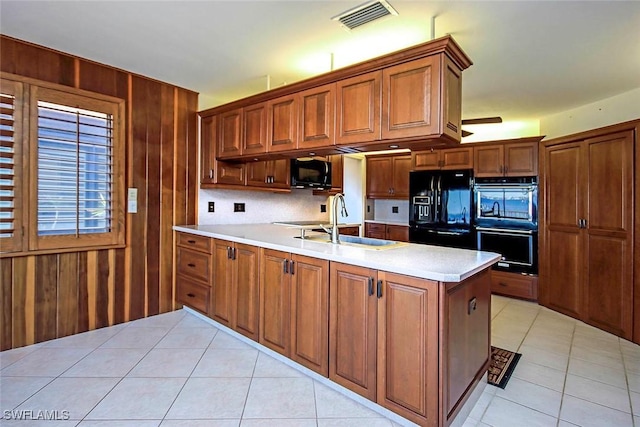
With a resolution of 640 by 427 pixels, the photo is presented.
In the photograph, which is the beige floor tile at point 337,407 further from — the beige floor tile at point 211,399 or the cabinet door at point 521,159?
the cabinet door at point 521,159

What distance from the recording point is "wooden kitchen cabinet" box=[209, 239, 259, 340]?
8.32 feet

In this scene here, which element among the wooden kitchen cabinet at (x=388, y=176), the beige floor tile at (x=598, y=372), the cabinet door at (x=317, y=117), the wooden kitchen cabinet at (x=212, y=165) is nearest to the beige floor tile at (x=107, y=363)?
the wooden kitchen cabinet at (x=212, y=165)

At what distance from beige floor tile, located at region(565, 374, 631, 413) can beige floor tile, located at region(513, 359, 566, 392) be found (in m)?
0.05

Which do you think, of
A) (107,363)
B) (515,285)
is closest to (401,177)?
(515,285)

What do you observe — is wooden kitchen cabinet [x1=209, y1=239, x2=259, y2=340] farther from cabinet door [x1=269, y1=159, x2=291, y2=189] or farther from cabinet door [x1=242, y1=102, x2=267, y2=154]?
cabinet door [x1=269, y1=159, x2=291, y2=189]

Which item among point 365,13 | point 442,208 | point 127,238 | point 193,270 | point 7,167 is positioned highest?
point 365,13

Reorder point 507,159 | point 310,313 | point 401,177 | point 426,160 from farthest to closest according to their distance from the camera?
1. point 401,177
2. point 426,160
3. point 507,159
4. point 310,313

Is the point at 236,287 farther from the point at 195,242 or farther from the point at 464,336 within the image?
the point at 464,336

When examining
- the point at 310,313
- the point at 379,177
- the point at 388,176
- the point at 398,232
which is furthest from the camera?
the point at 379,177

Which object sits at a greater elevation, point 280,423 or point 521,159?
point 521,159

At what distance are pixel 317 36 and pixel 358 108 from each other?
599 millimetres

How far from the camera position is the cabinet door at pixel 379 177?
5.68 metres

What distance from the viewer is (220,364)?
2.36 m

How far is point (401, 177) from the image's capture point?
18.2 feet
